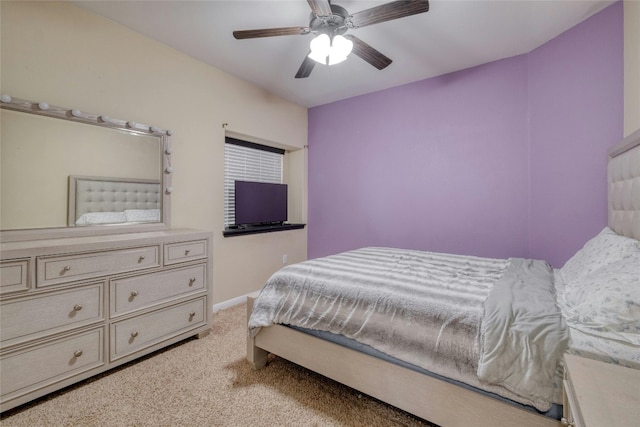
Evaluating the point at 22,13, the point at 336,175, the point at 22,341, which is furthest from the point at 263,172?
the point at 22,341

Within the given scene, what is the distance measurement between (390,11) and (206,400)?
2.55m

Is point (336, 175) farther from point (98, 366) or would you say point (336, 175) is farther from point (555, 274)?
point (98, 366)

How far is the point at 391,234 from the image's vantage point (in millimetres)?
3459

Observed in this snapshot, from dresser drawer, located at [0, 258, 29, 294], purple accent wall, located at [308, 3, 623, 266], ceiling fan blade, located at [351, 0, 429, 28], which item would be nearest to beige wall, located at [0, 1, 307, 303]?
purple accent wall, located at [308, 3, 623, 266]

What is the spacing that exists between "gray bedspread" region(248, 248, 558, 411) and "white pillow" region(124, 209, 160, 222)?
1302mm

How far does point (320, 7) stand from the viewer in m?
1.63

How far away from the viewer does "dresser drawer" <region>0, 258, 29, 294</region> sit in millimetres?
1439

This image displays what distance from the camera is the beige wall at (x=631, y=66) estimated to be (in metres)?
1.81

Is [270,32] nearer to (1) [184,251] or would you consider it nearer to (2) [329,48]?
(2) [329,48]

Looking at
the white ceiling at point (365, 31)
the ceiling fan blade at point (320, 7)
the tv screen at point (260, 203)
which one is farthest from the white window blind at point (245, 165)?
the ceiling fan blade at point (320, 7)

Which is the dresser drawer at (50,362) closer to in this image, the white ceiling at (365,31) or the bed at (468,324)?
the bed at (468,324)

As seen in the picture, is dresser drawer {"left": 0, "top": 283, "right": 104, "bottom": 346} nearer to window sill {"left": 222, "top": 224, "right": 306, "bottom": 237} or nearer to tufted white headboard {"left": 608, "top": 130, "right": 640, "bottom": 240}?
window sill {"left": 222, "top": 224, "right": 306, "bottom": 237}

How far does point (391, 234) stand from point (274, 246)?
1.54 meters

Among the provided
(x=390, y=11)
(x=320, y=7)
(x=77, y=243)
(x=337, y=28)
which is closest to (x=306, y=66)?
(x=337, y=28)
